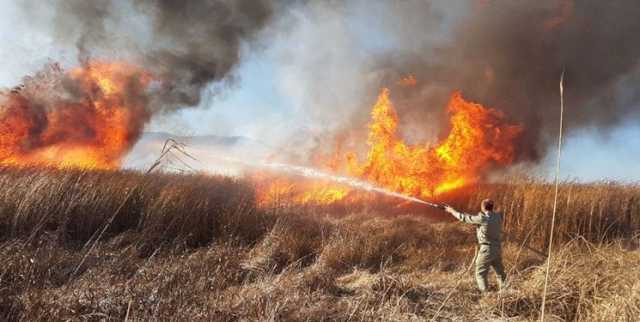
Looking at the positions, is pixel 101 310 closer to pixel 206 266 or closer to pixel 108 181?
pixel 206 266

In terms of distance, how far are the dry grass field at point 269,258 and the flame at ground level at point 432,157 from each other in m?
2.95

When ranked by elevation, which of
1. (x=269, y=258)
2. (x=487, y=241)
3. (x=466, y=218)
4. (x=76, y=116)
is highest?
(x=76, y=116)

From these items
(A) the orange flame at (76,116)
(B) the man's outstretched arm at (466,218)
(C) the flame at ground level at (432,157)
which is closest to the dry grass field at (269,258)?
(B) the man's outstretched arm at (466,218)

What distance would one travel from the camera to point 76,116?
14.4 m

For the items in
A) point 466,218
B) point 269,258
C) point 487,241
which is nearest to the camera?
point 466,218

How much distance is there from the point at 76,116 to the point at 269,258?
37.9ft

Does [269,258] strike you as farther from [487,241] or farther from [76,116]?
[76,116]

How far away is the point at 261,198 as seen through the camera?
10836mm

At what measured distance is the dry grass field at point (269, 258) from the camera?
4.25m

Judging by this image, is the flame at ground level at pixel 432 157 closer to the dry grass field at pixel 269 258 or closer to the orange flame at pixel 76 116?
the dry grass field at pixel 269 258

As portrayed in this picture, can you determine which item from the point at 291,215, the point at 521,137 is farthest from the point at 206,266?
the point at 521,137

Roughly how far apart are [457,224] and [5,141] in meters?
14.6

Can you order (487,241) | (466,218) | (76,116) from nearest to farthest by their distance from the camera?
(466,218), (487,241), (76,116)

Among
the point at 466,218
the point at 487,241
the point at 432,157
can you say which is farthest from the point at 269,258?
the point at 432,157
